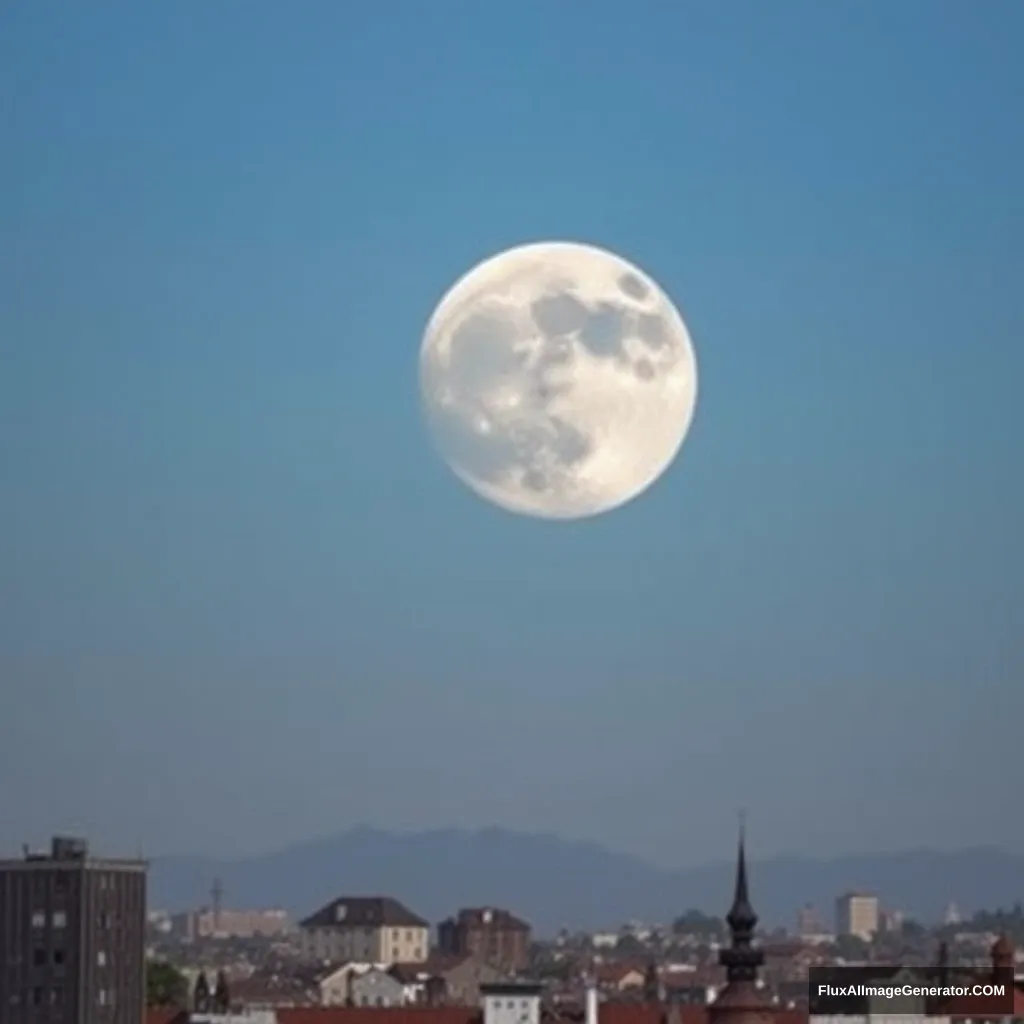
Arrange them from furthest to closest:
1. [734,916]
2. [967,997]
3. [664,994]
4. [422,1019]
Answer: [664,994] → [422,1019] → [967,997] → [734,916]

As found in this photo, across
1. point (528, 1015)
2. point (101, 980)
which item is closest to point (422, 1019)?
point (528, 1015)

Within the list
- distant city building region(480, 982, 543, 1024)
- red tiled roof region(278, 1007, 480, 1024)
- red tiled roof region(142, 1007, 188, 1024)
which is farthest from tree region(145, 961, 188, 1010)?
red tiled roof region(278, 1007, 480, 1024)

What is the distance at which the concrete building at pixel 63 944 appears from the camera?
412ft

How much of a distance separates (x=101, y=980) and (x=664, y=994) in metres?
66.1

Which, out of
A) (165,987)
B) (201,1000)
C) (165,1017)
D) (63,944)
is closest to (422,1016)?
(165,1017)

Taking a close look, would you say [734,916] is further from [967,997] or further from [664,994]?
[664,994]

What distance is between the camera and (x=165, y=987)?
187750 mm

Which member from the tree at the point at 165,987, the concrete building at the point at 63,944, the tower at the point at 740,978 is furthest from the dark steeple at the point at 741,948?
the tree at the point at 165,987

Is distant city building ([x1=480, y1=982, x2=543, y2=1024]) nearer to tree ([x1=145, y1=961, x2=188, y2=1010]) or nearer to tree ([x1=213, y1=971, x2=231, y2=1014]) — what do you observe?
tree ([x1=213, y1=971, x2=231, y2=1014])

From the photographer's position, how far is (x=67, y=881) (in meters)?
127

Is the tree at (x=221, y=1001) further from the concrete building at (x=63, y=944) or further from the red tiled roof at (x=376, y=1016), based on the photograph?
the concrete building at (x=63, y=944)

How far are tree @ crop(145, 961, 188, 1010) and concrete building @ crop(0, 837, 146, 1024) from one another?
149ft

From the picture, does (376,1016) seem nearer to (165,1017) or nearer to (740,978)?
(165,1017)

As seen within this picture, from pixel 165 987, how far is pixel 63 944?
204 ft
